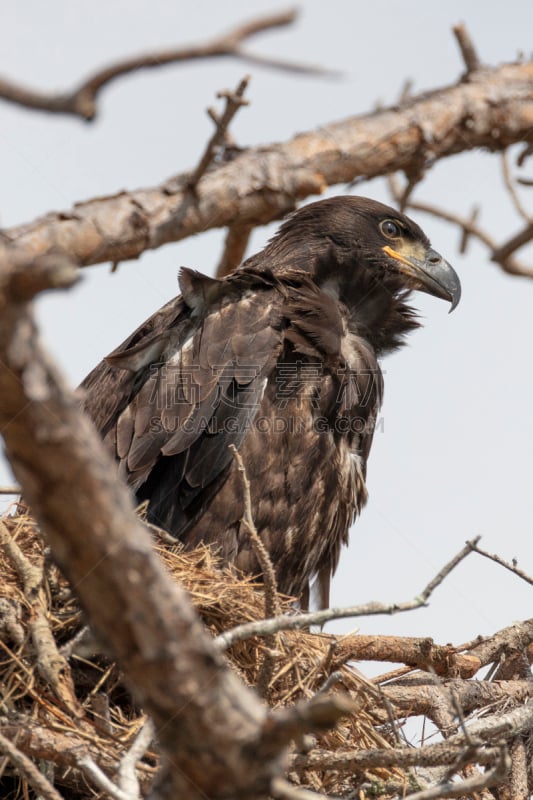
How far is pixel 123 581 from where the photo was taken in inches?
72.9

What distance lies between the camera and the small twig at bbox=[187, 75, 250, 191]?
264 cm

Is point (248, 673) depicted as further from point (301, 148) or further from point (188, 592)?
point (301, 148)

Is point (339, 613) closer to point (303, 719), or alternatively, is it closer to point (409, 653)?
point (303, 719)

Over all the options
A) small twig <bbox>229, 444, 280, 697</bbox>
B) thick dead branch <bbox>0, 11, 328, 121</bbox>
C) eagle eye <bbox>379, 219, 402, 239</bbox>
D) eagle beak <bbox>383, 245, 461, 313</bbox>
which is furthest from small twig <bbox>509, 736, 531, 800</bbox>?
thick dead branch <bbox>0, 11, 328, 121</bbox>

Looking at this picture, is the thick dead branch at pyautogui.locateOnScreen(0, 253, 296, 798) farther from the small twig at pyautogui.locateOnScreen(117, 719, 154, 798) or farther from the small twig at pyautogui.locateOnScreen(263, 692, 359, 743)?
the small twig at pyautogui.locateOnScreen(117, 719, 154, 798)

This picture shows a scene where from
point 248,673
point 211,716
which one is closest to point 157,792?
point 211,716

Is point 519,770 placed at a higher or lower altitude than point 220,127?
lower

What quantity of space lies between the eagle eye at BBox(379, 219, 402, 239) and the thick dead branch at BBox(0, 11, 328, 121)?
163 inches

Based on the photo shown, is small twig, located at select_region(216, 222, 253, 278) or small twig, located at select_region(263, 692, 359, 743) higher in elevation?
small twig, located at select_region(216, 222, 253, 278)

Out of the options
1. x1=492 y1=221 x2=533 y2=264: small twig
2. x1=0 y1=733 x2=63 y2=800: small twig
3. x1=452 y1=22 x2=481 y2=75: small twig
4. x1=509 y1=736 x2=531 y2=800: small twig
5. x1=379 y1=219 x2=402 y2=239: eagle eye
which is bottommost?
x1=0 y1=733 x2=63 y2=800: small twig

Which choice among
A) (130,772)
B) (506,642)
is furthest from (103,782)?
(506,642)

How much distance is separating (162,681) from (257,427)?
3.30 m

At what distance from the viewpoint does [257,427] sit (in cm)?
515

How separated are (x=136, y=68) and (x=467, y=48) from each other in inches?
68.0
